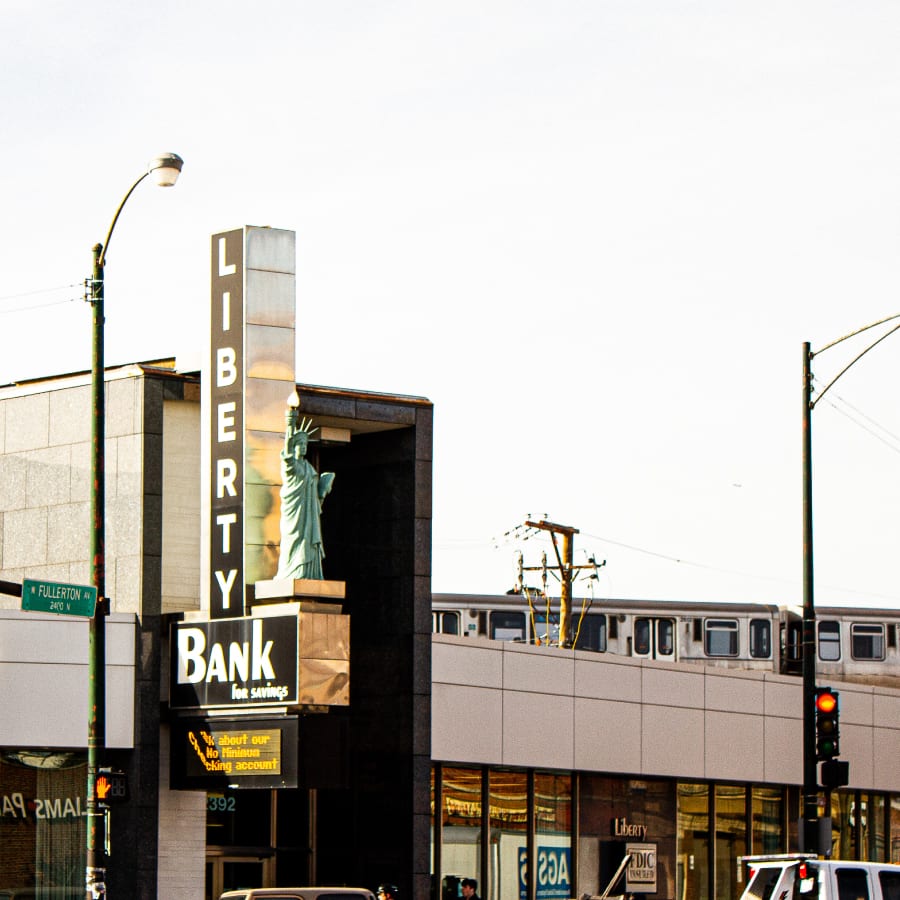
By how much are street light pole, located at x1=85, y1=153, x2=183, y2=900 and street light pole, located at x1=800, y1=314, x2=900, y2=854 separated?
397 inches

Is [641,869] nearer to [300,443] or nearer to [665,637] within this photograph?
[300,443]

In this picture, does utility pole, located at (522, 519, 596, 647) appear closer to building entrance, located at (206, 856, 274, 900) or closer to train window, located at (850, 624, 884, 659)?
train window, located at (850, 624, 884, 659)

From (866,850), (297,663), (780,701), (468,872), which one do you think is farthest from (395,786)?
(866,850)

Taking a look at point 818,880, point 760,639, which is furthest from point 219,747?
point 760,639

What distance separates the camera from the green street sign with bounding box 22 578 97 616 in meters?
20.9

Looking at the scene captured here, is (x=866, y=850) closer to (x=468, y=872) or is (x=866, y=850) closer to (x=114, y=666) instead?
(x=468, y=872)

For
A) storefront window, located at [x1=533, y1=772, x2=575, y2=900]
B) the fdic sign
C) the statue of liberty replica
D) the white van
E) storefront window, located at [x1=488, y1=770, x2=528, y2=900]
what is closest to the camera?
the white van

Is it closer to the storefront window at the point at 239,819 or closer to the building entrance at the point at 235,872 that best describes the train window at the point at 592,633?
the storefront window at the point at 239,819

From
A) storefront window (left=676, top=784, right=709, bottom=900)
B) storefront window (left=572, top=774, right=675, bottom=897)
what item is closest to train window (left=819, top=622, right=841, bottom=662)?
storefront window (left=676, top=784, right=709, bottom=900)

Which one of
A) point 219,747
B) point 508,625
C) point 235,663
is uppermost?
point 235,663

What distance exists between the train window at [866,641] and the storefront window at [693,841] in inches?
650

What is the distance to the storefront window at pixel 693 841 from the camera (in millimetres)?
35062

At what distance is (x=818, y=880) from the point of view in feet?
72.9

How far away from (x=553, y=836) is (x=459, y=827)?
2.47 metres
